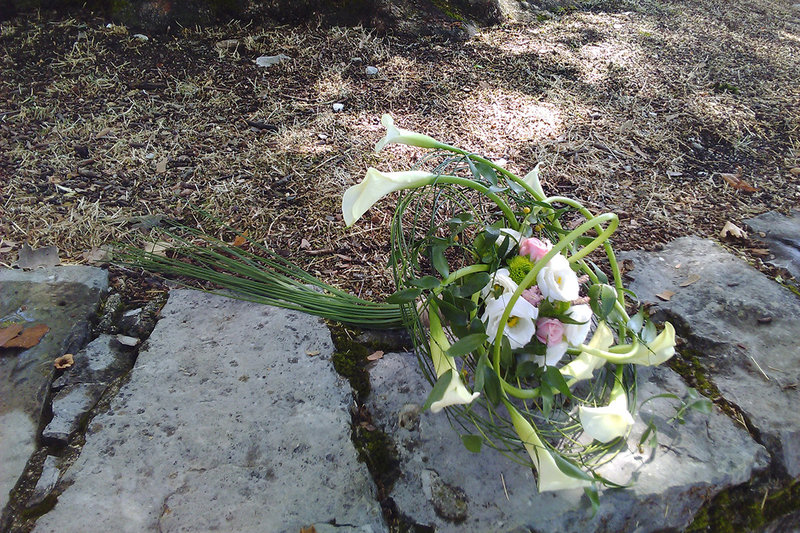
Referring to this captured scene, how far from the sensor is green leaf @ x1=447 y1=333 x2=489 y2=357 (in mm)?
1284

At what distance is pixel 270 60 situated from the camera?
10.7 feet

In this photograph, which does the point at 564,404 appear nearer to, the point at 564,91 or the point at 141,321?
the point at 141,321

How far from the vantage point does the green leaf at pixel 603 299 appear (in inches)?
53.9

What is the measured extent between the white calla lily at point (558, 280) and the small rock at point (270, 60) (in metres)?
2.53

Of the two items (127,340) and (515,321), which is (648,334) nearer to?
(515,321)

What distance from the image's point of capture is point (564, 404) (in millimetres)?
1528

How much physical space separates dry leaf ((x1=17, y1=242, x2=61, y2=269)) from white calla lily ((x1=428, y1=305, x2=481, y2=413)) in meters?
1.54

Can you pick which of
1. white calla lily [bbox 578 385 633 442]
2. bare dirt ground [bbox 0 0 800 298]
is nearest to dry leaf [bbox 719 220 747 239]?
bare dirt ground [bbox 0 0 800 298]

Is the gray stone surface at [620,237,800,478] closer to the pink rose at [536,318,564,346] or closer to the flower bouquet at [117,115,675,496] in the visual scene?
the flower bouquet at [117,115,675,496]

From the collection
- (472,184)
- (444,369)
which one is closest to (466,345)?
(444,369)

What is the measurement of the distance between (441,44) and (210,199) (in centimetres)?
208

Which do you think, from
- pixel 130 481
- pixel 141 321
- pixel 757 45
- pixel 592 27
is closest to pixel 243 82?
pixel 141 321

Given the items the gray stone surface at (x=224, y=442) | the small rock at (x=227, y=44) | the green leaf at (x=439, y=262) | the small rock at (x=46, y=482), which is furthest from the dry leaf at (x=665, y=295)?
the small rock at (x=227, y=44)

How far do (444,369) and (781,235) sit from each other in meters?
1.87
